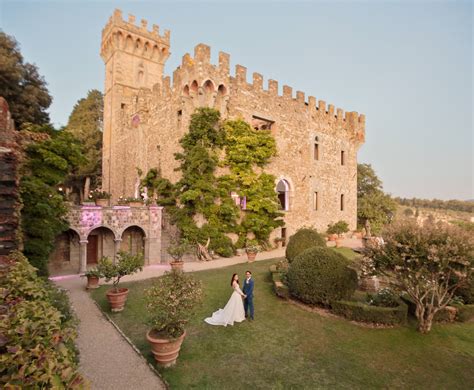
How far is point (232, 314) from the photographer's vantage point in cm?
796

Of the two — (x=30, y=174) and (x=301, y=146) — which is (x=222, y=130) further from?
(x=30, y=174)

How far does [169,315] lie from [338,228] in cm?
2294

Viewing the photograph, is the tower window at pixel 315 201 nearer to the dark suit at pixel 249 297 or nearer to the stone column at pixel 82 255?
the dark suit at pixel 249 297

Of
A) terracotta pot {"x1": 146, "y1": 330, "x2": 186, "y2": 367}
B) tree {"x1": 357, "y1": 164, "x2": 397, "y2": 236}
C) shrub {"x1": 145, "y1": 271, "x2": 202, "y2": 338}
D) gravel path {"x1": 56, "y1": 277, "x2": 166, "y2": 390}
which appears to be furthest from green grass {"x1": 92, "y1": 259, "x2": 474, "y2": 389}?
tree {"x1": 357, "y1": 164, "x2": 397, "y2": 236}

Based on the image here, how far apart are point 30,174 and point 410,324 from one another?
14057 millimetres

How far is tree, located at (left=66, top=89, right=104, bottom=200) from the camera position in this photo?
31547 millimetres

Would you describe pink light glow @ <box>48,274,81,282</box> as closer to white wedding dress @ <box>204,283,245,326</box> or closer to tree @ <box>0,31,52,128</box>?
white wedding dress @ <box>204,283,245,326</box>

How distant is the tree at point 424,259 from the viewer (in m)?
6.77

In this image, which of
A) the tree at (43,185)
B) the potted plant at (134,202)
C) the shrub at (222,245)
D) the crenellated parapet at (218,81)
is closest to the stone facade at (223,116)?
the crenellated parapet at (218,81)

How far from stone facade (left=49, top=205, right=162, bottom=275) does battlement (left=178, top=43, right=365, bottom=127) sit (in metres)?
9.72

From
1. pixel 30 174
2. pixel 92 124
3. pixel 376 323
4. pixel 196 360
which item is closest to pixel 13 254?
pixel 196 360

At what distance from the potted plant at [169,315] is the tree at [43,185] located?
624cm

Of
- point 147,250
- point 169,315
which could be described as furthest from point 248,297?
point 147,250

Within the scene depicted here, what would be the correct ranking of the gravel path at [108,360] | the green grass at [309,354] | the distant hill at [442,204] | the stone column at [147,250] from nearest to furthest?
1. the gravel path at [108,360]
2. the green grass at [309,354]
3. the stone column at [147,250]
4. the distant hill at [442,204]
